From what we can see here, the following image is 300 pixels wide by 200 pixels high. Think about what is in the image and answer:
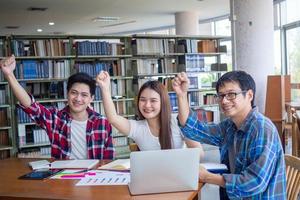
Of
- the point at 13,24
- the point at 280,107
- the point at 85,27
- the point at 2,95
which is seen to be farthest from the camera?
the point at 85,27

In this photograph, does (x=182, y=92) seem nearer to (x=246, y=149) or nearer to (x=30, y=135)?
(x=246, y=149)

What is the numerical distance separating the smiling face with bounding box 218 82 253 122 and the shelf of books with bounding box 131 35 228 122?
15.2 ft

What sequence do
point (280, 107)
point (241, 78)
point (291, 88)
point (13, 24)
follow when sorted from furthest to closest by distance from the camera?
point (13, 24) < point (291, 88) < point (280, 107) < point (241, 78)

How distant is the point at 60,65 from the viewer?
5973 mm

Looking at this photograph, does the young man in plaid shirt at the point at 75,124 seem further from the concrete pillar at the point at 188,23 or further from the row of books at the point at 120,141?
the concrete pillar at the point at 188,23

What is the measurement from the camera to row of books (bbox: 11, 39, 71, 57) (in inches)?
225

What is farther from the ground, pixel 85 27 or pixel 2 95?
pixel 85 27

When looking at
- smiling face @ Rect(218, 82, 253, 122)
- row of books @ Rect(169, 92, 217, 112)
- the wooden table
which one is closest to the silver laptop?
the wooden table

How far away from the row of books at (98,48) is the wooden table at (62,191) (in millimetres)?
4259

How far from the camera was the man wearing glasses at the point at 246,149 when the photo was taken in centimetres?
151

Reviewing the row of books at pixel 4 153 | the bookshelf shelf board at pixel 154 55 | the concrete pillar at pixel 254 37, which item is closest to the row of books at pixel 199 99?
the bookshelf shelf board at pixel 154 55

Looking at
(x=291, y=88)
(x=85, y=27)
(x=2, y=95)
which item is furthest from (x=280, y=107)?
(x=85, y=27)

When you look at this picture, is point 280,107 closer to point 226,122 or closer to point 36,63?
point 226,122

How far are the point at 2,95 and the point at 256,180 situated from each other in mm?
4967
